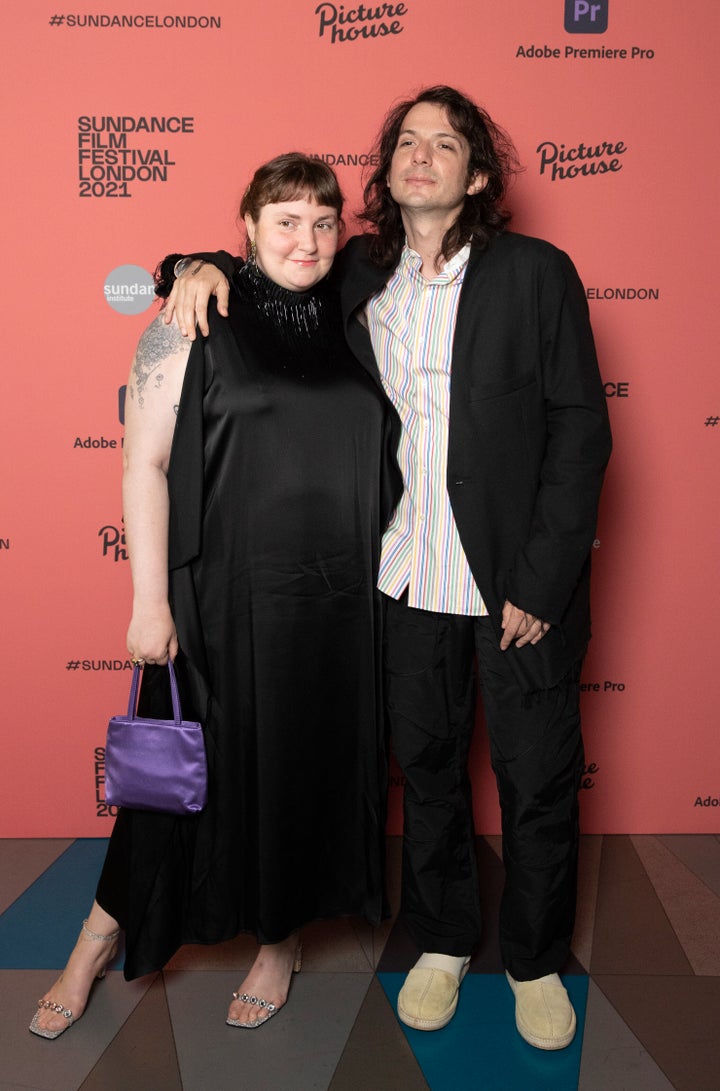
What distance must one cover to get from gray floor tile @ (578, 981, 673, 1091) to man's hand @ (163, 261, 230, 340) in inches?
62.1

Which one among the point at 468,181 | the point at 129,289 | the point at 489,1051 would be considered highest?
the point at 468,181

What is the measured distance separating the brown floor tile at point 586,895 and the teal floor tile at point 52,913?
107 centimetres

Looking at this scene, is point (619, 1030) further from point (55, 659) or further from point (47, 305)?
point (47, 305)

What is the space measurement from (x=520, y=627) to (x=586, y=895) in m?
1.02

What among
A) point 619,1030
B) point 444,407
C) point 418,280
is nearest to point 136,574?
point 444,407

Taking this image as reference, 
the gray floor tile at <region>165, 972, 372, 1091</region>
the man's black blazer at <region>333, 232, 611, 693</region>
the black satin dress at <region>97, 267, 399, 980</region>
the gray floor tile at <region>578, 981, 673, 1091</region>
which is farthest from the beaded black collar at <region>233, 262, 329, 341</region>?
the gray floor tile at <region>578, 981, 673, 1091</region>

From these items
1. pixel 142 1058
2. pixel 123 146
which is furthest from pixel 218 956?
pixel 123 146

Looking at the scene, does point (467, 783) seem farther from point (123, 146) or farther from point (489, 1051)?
point (123, 146)

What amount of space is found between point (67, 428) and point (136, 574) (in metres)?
0.91

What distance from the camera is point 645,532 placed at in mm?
2688

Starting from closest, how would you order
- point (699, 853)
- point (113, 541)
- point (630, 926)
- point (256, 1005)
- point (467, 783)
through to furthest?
1. point (256, 1005)
2. point (467, 783)
3. point (630, 926)
4. point (113, 541)
5. point (699, 853)

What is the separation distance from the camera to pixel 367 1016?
201cm

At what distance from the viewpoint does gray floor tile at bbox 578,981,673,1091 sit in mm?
1817

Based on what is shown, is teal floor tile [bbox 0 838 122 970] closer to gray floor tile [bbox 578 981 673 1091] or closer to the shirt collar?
gray floor tile [bbox 578 981 673 1091]
